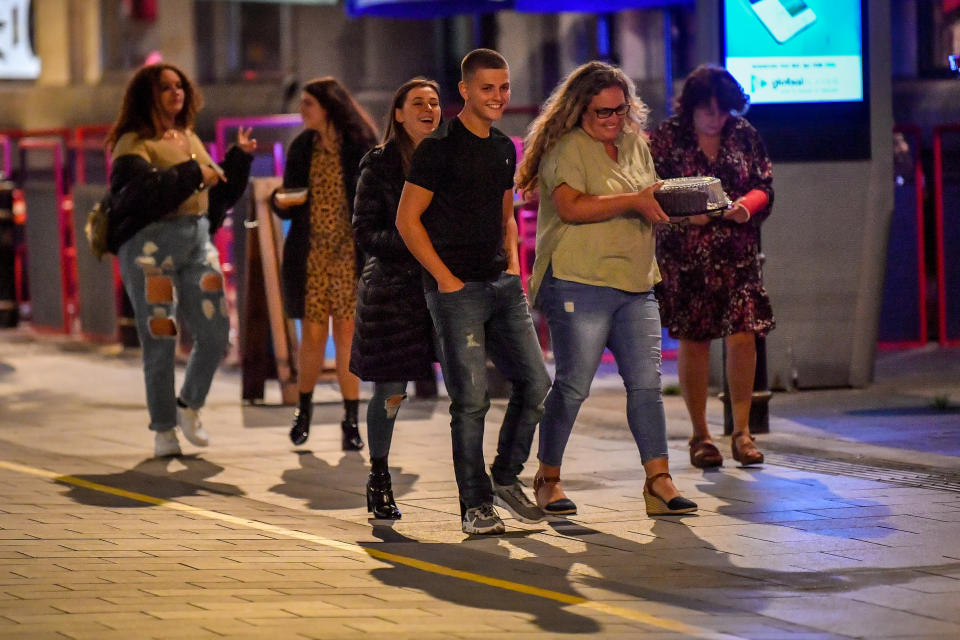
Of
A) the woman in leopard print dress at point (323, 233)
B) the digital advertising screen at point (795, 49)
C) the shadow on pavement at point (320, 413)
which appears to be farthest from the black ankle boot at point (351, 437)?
the digital advertising screen at point (795, 49)

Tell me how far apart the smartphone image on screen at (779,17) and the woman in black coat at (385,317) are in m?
3.51

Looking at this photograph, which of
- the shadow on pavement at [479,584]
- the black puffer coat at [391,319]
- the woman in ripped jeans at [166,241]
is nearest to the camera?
the shadow on pavement at [479,584]

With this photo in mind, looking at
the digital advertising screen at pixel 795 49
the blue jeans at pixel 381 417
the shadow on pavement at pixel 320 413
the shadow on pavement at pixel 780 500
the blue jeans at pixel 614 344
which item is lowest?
the shadow on pavement at pixel 780 500

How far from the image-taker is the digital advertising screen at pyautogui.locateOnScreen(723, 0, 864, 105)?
1067 centimetres

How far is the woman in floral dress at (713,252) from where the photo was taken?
8625mm

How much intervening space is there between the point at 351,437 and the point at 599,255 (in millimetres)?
2659

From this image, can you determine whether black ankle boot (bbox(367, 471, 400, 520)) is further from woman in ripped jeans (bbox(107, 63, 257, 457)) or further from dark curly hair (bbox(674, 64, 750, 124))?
dark curly hair (bbox(674, 64, 750, 124))

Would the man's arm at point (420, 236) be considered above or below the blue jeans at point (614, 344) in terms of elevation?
above

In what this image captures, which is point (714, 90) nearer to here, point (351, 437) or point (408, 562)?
point (351, 437)

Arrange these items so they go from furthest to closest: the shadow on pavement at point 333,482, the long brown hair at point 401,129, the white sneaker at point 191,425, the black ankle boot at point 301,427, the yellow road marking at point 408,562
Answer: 1. the white sneaker at point 191,425
2. the black ankle boot at point 301,427
3. the shadow on pavement at point 333,482
4. the long brown hair at point 401,129
5. the yellow road marking at point 408,562

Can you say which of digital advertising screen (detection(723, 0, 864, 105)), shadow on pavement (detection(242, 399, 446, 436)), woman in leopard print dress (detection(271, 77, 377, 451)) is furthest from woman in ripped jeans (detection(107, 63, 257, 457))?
digital advertising screen (detection(723, 0, 864, 105))

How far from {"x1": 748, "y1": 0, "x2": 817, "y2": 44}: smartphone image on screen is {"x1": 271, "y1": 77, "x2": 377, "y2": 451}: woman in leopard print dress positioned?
2453 mm

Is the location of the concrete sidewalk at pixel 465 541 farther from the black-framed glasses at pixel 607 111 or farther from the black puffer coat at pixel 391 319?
the black-framed glasses at pixel 607 111

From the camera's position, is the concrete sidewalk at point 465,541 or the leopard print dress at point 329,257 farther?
the leopard print dress at point 329,257
